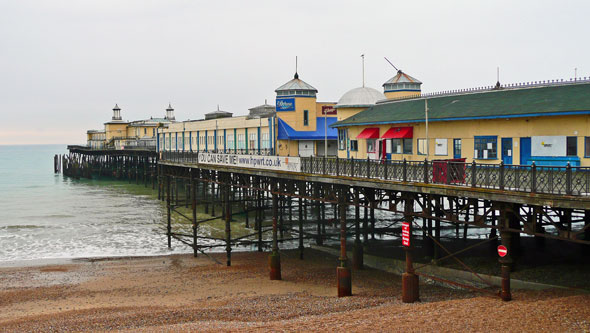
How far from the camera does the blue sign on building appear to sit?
39625 millimetres

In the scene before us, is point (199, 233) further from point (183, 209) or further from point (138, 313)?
point (138, 313)

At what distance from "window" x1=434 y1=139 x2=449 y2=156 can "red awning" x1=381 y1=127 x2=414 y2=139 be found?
142 cm

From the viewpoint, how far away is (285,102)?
3975cm

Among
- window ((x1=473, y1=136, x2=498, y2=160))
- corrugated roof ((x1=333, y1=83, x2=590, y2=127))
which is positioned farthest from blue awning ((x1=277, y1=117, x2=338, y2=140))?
window ((x1=473, y1=136, x2=498, y2=160))

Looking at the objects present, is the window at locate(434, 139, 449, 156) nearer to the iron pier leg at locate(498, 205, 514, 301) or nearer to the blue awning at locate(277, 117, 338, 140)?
the iron pier leg at locate(498, 205, 514, 301)

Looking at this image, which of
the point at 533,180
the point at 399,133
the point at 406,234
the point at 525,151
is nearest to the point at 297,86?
the point at 399,133

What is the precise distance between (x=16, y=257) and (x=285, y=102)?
62.0 feet

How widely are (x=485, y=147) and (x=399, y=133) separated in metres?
4.32

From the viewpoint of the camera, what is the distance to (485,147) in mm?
20328

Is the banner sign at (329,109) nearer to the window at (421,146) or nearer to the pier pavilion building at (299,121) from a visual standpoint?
the pier pavilion building at (299,121)

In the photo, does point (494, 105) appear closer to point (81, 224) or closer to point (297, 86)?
point (297, 86)

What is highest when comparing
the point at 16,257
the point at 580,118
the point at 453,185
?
the point at 580,118

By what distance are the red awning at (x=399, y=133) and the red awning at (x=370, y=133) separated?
0.90m

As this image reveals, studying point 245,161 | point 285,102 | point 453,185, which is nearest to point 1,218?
point 285,102
